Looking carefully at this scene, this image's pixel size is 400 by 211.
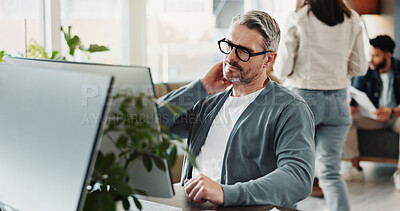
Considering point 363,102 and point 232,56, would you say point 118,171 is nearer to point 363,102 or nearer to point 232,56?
point 232,56

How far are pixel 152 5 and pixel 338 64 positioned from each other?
1770 mm

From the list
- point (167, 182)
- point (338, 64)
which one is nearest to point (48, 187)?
point (167, 182)

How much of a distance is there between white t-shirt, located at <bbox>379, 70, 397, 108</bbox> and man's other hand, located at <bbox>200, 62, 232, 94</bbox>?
2.88 m

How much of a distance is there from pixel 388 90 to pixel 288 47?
185 cm

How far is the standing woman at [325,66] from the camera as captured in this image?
2.92 m

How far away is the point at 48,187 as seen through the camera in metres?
0.95

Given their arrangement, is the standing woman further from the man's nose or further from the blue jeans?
the man's nose

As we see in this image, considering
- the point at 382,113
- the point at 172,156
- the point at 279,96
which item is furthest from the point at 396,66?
the point at 172,156

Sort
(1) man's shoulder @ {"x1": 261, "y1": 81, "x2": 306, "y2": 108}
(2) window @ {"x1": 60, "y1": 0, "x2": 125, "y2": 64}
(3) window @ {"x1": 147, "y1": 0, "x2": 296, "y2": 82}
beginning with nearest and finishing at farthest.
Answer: (1) man's shoulder @ {"x1": 261, "y1": 81, "x2": 306, "y2": 108} < (2) window @ {"x1": 60, "y1": 0, "x2": 125, "y2": 64} < (3) window @ {"x1": 147, "y1": 0, "x2": 296, "y2": 82}

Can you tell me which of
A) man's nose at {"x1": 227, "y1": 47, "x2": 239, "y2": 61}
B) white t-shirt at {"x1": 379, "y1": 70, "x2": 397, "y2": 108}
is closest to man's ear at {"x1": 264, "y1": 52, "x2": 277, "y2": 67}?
man's nose at {"x1": 227, "y1": 47, "x2": 239, "y2": 61}

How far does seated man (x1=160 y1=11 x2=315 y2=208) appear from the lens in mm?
1419

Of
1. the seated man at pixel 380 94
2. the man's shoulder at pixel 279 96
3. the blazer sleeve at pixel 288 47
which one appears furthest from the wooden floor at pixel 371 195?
the man's shoulder at pixel 279 96

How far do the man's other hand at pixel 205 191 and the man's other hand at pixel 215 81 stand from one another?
594mm

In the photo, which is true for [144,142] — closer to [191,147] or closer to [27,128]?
[27,128]
